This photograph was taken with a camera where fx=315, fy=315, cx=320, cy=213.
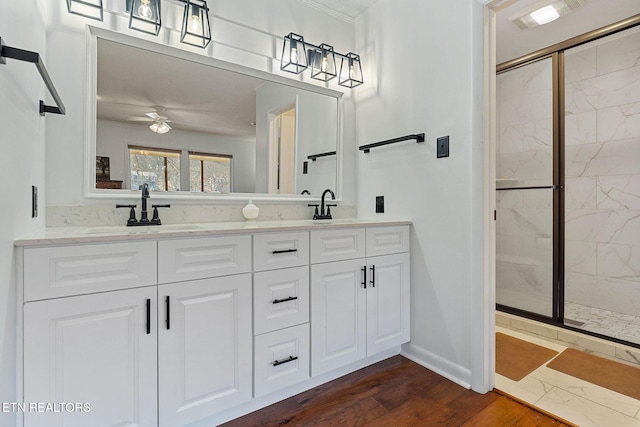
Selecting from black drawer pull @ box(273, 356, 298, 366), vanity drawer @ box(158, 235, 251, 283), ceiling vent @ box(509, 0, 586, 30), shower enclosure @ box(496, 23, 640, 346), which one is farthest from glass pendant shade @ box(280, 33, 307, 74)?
shower enclosure @ box(496, 23, 640, 346)

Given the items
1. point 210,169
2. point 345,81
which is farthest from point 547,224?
point 210,169

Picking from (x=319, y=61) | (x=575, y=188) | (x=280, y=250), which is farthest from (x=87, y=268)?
(x=575, y=188)

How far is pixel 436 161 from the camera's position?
1.92 m

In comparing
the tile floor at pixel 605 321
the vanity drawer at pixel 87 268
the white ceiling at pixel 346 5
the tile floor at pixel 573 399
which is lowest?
the tile floor at pixel 573 399

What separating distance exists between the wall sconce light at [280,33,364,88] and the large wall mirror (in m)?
0.11

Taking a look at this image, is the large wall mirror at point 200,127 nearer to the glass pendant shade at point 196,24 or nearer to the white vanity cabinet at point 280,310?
the glass pendant shade at point 196,24

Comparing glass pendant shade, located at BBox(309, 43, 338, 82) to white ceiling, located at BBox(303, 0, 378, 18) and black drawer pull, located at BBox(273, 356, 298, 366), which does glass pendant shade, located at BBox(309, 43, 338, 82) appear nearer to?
white ceiling, located at BBox(303, 0, 378, 18)

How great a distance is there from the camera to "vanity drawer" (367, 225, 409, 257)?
1.88m

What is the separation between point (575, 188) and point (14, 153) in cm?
380

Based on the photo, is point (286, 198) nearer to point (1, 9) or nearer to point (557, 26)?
point (1, 9)

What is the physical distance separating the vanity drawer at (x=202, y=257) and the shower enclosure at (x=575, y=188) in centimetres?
249

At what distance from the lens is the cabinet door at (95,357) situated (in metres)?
1.03

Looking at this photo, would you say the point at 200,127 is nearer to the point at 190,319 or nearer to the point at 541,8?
the point at 190,319

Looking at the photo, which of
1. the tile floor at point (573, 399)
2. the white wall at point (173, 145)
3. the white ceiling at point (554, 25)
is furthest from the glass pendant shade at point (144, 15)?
the tile floor at point (573, 399)
